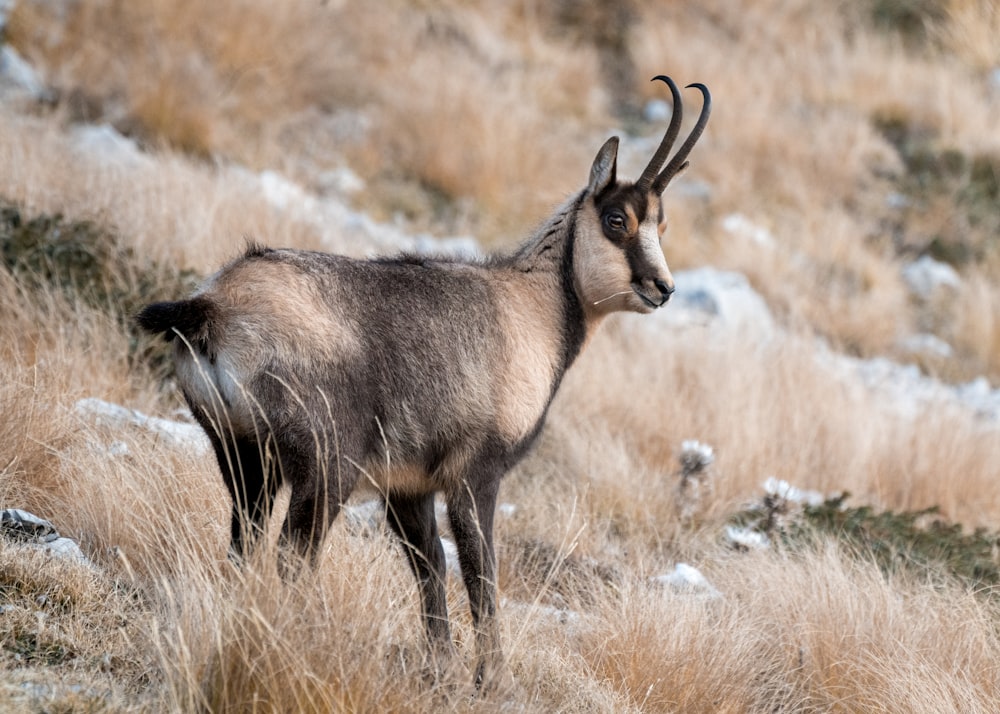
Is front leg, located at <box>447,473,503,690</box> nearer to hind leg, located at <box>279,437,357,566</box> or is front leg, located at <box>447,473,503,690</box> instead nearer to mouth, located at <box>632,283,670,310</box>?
hind leg, located at <box>279,437,357,566</box>

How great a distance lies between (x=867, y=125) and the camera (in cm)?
1592

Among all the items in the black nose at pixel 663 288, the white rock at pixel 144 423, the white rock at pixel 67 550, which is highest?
the black nose at pixel 663 288

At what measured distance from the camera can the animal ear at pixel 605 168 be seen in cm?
554

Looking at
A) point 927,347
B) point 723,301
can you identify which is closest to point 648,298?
point 723,301

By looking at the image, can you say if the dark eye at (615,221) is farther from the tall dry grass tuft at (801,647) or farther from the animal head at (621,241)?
the tall dry grass tuft at (801,647)

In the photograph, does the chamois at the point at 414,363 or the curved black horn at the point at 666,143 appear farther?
the curved black horn at the point at 666,143

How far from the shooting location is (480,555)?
4.98m

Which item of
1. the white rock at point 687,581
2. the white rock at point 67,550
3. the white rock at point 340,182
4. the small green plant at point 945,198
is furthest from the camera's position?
the small green plant at point 945,198

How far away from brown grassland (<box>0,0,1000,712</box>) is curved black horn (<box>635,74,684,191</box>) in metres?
1.89

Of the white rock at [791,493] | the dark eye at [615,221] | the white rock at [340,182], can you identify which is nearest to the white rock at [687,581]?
the white rock at [791,493]

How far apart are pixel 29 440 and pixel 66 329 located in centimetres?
177

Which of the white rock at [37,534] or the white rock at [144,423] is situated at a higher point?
the white rock at [37,534]

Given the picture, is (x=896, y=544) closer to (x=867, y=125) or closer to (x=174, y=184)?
(x=174, y=184)

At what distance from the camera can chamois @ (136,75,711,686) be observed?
4.35m
